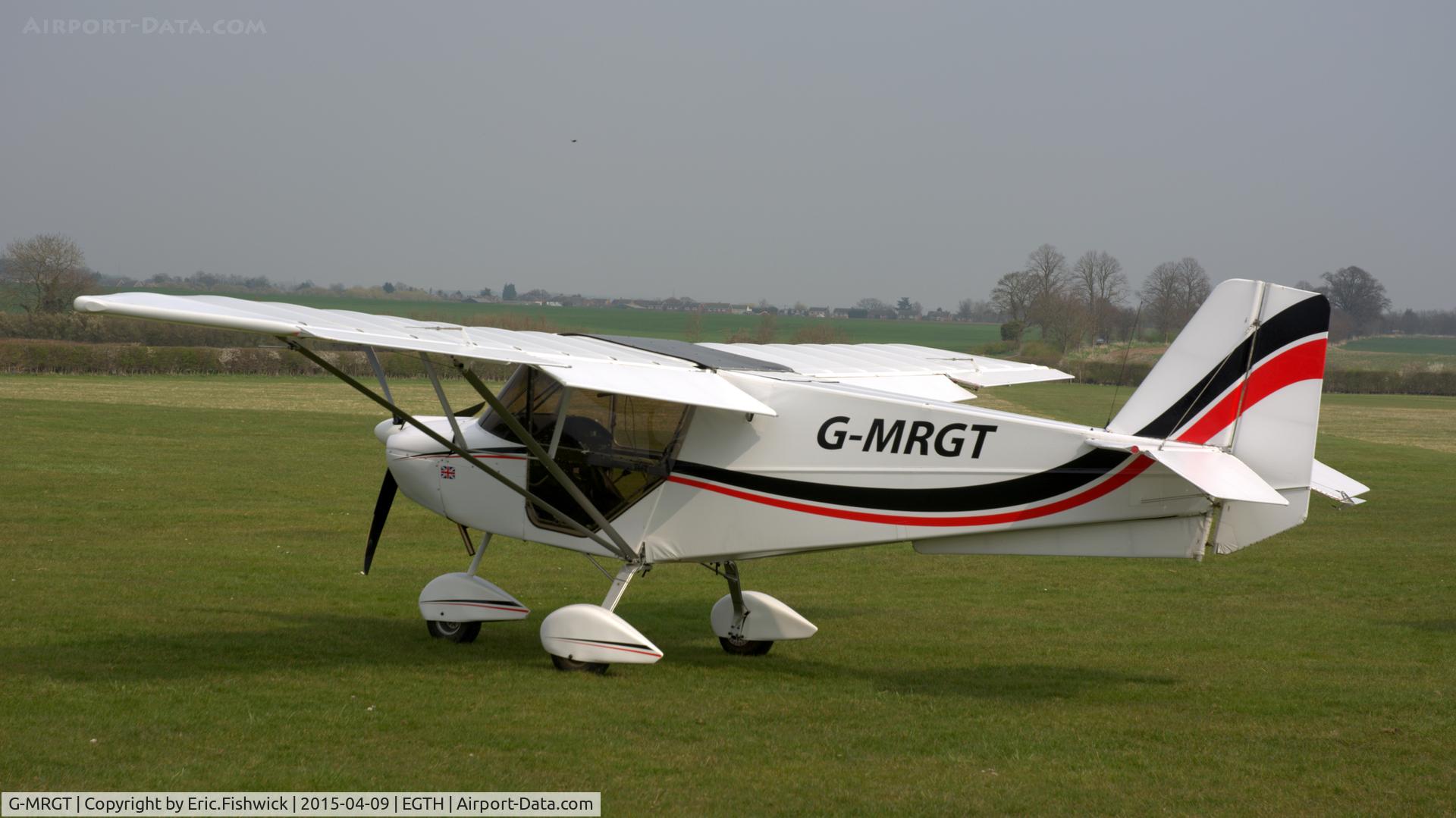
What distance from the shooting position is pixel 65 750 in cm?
591

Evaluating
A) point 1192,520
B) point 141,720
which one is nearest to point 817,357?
point 1192,520

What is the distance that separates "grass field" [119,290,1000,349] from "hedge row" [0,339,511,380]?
61.5 feet

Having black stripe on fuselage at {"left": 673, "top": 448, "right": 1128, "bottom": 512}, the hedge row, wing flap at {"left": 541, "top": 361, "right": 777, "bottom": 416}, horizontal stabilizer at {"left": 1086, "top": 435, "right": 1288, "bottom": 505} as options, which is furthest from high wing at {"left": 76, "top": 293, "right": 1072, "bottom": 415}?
the hedge row

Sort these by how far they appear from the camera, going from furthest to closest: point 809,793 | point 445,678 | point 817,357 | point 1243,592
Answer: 1. point 1243,592
2. point 817,357
3. point 445,678
4. point 809,793

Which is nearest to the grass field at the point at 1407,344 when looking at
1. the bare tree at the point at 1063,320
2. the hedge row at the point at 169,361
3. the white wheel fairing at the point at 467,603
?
the bare tree at the point at 1063,320

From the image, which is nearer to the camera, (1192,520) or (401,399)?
(1192,520)

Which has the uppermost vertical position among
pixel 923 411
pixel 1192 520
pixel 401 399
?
pixel 923 411

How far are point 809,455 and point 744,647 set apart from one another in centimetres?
204

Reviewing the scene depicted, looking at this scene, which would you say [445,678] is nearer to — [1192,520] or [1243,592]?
[1192,520]

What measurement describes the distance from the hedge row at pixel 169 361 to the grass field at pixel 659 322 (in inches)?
Result: 739

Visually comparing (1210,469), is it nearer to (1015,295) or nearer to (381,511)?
(381,511)

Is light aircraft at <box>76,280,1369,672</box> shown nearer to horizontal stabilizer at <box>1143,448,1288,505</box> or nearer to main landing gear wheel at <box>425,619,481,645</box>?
horizontal stabilizer at <box>1143,448,1288,505</box>

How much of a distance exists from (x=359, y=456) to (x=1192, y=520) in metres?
20.5

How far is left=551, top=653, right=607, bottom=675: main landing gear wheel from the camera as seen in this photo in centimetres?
809
